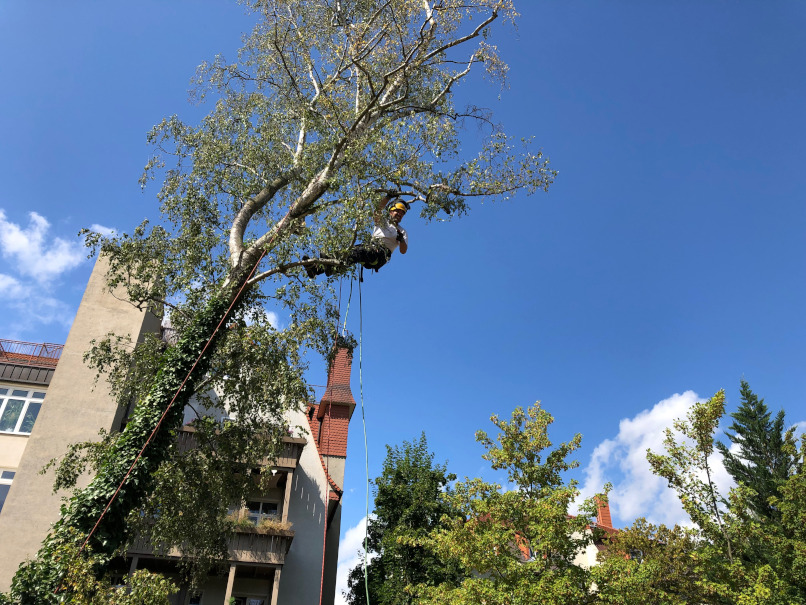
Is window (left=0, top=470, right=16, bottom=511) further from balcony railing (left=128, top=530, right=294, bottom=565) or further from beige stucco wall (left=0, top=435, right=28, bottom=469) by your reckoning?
balcony railing (left=128, top=530, right=294, bottom=565)

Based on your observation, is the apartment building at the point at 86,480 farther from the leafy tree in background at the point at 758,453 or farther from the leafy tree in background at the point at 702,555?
the leafy tree in background at the point at 758,453

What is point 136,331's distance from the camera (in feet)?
65.1

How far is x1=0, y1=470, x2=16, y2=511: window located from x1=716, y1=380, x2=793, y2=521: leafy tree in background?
90.4 feet

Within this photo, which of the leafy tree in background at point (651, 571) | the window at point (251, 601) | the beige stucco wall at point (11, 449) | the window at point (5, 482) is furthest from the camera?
the window at point (251, 601)

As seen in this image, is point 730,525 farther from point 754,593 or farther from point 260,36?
point 260,36

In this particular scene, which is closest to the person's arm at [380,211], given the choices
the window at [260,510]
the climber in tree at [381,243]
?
the climber in tree at [381,243]

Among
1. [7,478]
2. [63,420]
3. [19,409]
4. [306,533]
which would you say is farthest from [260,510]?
[19,409]

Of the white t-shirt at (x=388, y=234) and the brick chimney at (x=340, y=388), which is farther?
the brick chimney at (x=340, y=388)

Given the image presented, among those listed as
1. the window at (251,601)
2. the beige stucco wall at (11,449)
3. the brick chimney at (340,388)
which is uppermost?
the brick chimney at (340,388)

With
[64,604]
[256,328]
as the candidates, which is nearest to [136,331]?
[256,328]

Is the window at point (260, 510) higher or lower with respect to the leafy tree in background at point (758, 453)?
lower

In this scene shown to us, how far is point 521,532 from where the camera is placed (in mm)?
13414

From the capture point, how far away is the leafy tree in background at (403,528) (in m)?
20.9

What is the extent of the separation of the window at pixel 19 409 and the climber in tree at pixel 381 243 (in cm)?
1213
